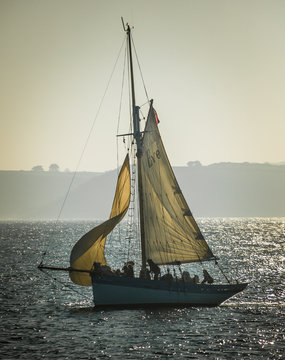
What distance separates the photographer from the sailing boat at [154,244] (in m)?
38.3

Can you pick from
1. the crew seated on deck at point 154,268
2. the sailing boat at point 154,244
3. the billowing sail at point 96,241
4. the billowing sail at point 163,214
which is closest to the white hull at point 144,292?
the sailing boat at point 154,244

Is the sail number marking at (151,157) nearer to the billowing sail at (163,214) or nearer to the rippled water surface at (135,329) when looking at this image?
the billowing sail at (163,214)

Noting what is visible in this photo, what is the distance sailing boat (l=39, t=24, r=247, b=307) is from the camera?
126 feet

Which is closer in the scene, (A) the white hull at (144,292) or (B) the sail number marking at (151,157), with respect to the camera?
(A) the white hull at (144,292)

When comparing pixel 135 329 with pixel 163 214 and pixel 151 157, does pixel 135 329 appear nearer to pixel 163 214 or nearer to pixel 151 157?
pixel 163 214

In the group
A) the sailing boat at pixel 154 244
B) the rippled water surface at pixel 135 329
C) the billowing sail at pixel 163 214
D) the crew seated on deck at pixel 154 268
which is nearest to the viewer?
the rippled water surface at pixel 135 329

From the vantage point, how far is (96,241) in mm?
37719

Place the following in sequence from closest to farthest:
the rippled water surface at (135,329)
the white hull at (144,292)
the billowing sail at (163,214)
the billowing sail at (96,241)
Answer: the rippled water surface at (135,329)
the billowing sail at (96,241)
the white hull at (144,292)
the billowing sail at (163,214)

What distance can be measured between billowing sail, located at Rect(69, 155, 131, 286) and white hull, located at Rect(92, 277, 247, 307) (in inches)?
52.7

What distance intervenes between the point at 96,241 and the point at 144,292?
5.54 meters

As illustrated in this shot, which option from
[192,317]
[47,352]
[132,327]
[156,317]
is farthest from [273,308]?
[47,352]

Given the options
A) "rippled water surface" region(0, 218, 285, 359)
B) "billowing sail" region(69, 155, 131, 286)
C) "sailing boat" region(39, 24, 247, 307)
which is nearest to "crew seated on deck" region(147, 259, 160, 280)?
"sailing boat" region(39, 24, 247, 307)

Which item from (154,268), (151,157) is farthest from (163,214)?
(151,157)

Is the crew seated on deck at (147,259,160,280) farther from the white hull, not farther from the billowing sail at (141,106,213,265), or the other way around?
the billowing sail at (141,106,213,265)
